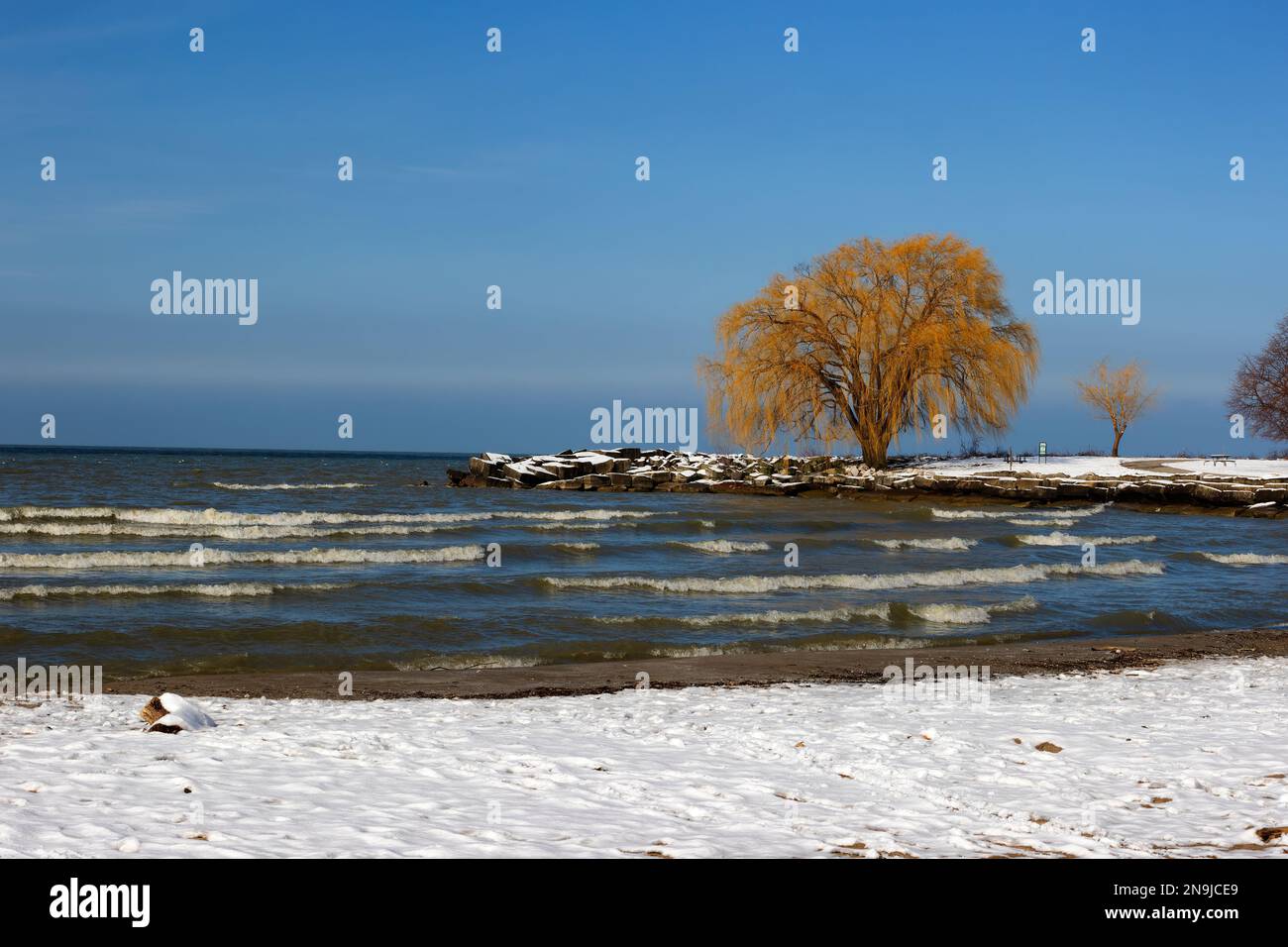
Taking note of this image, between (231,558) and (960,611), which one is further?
(231,558)

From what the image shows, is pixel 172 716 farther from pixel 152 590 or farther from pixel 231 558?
pixel 231 558

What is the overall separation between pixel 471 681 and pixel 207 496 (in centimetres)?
3500

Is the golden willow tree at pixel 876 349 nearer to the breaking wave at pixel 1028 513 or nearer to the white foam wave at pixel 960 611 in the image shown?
the breaking wave at pixel 1028 513

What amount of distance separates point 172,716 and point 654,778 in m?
3.69

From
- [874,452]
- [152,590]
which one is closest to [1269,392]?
[874,452]

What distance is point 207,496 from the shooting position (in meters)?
43.4

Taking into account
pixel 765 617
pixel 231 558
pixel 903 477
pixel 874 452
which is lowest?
pixel 765 617

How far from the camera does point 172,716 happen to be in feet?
26.5

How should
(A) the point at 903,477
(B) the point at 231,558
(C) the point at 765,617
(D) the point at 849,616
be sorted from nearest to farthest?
(C) the point at 765,617 < (D) the point at 849,616 < (B) the point at 231,558 < (A) the point at 903,477

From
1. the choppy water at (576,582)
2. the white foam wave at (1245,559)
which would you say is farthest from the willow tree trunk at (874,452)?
the white foam wave at (1245,559)

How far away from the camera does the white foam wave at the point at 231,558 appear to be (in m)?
21.0
